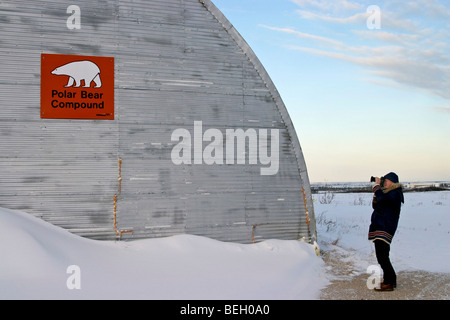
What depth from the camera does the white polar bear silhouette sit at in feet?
29.7

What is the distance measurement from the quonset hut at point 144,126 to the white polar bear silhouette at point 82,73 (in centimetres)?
2

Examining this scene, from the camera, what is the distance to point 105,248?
27.6 ft

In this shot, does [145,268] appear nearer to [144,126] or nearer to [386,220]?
[144,126]

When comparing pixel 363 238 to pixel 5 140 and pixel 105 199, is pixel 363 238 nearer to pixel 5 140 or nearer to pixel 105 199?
pixel 105 199

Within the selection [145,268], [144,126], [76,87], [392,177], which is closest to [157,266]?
[145,268]

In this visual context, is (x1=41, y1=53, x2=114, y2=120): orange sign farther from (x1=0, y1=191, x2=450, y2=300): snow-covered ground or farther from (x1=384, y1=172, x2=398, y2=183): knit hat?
(x1=384, y1=172, x2=398, y2=183): knit hat

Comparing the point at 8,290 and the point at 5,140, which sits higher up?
the point at 5,140

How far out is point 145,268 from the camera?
783 cm

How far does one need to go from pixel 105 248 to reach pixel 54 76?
384cm

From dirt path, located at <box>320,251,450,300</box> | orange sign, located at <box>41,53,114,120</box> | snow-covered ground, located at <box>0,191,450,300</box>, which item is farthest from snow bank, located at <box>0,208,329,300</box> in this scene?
orange sign, located at <box>41,53,114,120</box>

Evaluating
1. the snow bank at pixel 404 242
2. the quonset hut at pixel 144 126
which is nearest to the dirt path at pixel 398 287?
the snow bank at pixel 404 242

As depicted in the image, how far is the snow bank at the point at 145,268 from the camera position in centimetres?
680
